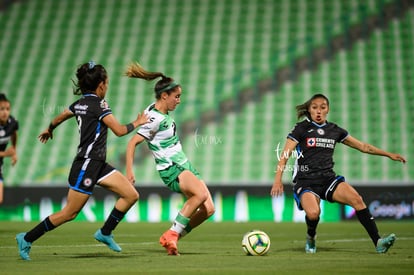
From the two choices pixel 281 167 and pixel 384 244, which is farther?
pixel 281 167

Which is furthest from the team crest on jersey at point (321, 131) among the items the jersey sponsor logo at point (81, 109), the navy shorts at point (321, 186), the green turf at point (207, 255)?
the jersey sponsor logo at point (81, 109)

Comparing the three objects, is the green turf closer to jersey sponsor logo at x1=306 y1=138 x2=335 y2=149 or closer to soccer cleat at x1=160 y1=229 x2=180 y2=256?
soccer cleat at x1=160 y1=229 x2=180 y2=256

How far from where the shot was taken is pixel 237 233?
12.6 metres

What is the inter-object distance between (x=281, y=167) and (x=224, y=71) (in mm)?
12892

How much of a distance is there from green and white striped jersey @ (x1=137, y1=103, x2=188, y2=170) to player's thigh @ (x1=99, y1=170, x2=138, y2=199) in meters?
0.61

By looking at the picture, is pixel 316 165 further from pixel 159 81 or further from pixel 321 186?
pixel 159 81

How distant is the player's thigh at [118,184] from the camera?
803cm

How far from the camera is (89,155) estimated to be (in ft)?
→ 25.9

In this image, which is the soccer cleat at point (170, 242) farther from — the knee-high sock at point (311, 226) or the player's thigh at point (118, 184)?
the knee-high sock at point (311, 226)

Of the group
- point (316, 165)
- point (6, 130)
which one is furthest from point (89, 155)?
point (6, 130)

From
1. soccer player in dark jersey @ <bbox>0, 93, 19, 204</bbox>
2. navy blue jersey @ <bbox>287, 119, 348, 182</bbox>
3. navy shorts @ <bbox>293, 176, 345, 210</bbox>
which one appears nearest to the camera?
navy shorts @ <bbox>293, 176, 345, 210</bbox>

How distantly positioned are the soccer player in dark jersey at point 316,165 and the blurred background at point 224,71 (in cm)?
902

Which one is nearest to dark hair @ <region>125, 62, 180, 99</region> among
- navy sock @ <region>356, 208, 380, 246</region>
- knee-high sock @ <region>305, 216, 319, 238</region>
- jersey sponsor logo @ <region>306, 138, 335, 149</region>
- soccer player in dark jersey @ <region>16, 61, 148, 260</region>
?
soccer player in dark jersey @ <region>16, 61, 148, 260</region>

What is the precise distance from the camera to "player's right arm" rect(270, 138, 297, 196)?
866 centimetres
